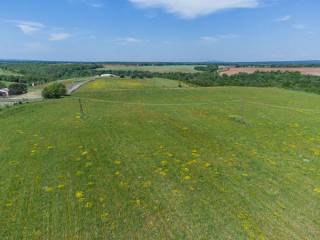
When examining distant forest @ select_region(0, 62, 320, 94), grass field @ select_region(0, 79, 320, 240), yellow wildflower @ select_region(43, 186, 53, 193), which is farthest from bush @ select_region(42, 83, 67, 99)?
distant forest @ select_region(0, 62, 320, 94)

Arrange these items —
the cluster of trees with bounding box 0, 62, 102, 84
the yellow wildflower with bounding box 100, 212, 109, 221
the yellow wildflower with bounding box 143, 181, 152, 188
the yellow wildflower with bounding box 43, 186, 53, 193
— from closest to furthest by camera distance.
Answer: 1. the yellow wildflower with bounding box 100, 212, 109, 221
2. the yellow wildflower with bounding box 43, 186, 53, 193
3. the yellow wildflower with bounding box 143, 181, 152, 188
4. the cluster of trees with bounding box 0, 62, 102, 84

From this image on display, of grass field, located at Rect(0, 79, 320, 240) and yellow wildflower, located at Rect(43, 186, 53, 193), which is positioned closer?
grass field, located at Rect(0, 79, 320, 240)

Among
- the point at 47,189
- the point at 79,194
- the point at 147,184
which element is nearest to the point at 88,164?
the point at 47,189

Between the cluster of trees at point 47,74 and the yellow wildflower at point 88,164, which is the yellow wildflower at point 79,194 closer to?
the yellow wildflower at point 88,164

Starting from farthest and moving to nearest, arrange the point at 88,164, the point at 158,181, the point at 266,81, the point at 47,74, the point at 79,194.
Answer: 1. the point at 47,74
2. the point at 266,81
3. the point at 88,164
4. the point at 158,181
5. the point at 79,194

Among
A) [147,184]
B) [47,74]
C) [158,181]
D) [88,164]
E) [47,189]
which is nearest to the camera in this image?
[47,189]

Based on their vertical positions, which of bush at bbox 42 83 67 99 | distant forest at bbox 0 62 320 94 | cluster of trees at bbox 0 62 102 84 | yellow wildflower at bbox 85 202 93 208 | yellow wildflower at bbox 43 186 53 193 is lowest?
cluster of trees at bbox 0 62 102 84

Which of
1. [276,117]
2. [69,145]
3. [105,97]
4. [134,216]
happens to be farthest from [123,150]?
[105,97]

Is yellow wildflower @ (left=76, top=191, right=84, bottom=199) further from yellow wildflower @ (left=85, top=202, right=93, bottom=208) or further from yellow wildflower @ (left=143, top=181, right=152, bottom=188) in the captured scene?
yellow wildflower @ (left=143, top=181, right=152, bottom=188)

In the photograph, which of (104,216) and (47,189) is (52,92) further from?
(104,216)

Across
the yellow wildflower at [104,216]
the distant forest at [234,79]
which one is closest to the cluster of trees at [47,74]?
the distant forest at [234,79]
